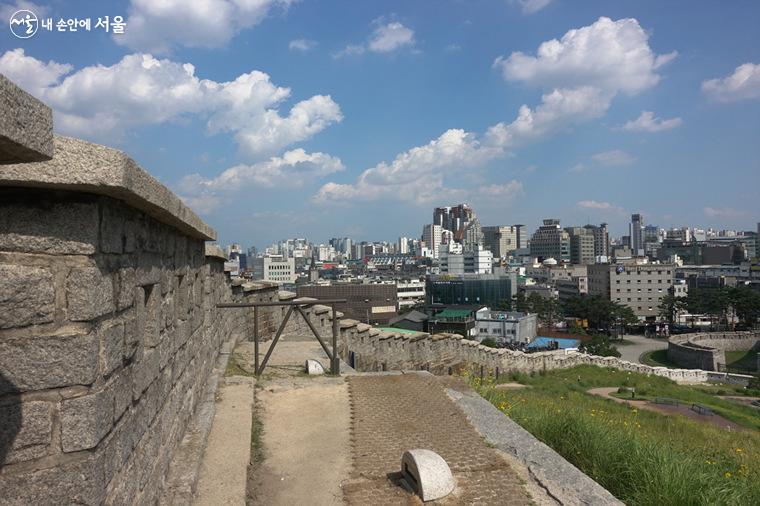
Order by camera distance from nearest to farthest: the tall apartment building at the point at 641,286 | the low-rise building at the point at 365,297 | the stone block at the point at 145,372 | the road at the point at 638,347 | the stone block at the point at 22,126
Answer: the stone block at the point at 22,126
the stone block at the point at 145,372
the road at the point at 638,347
the low-rise building at the point at 365,297
the tall apartment building at the point at 641,286

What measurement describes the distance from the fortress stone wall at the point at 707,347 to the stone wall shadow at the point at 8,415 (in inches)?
1863

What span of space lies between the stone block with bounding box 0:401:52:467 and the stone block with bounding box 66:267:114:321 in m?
0.34

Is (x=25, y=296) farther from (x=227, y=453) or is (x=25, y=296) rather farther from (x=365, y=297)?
(x=365, y=297)

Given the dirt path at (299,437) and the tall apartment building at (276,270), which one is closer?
the dirt path at (299,437)

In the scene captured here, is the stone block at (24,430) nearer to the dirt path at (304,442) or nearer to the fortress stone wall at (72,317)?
the fortress stone wall at (72,317)

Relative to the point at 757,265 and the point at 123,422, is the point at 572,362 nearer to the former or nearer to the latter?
the point at 123,422

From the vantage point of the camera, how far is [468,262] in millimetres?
113438

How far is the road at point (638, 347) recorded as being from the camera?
1874 inches

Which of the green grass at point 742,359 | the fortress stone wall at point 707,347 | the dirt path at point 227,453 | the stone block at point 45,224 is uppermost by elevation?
the stone block at point 45,224

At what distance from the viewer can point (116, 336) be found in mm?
2270

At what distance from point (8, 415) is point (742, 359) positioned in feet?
185

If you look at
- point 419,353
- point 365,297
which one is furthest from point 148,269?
point 365,297

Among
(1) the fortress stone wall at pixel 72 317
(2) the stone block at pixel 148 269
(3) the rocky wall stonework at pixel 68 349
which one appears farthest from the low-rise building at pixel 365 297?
(3) the rocky wall stonework at pixel 68 349

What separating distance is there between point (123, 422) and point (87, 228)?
943 mm
